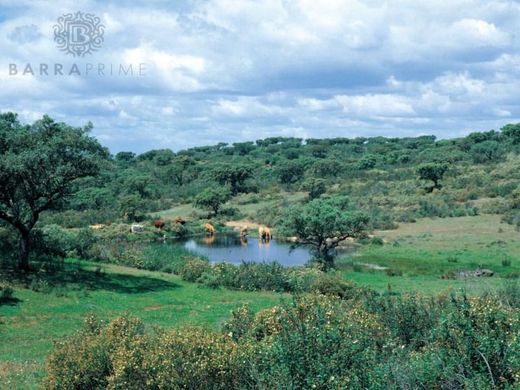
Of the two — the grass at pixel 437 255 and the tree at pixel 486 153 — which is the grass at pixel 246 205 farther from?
the tree at pixel 486 153

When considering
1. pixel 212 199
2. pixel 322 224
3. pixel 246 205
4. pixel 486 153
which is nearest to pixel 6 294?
pixel 322 224

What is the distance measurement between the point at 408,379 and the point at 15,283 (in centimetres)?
2406

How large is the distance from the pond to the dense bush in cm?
3374

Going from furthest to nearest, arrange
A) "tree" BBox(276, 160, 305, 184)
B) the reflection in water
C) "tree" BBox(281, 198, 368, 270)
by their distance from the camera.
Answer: "tree" BBox(276, 160, 305, 184) → the reflection in water → "tree" BBox(281, 198, 368, 270)

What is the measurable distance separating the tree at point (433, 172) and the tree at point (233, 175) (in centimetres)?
2856

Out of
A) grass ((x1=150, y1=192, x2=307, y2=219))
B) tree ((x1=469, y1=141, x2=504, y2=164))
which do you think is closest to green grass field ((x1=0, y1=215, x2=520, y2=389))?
grass ((x1=150, y1=192, x2=307, y2=219))

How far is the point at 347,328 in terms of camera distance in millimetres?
11922

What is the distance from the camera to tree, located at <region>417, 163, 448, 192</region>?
86062 mm

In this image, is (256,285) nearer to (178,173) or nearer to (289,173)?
(289,173)

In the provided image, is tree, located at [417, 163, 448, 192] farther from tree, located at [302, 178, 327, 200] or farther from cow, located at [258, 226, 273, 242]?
cow, located at [258, 226, 273, 242]

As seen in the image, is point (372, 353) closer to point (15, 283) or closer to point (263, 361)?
point (263, 361)

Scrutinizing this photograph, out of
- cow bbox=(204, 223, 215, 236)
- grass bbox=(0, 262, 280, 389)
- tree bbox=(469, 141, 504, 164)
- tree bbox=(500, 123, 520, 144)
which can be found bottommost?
cow bbox=(204, 223, 215, 236)

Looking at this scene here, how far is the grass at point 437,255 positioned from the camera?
37.8 meters

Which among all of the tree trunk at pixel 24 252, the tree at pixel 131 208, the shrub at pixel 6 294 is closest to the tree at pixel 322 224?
the tree trunk at pixel 24 252
